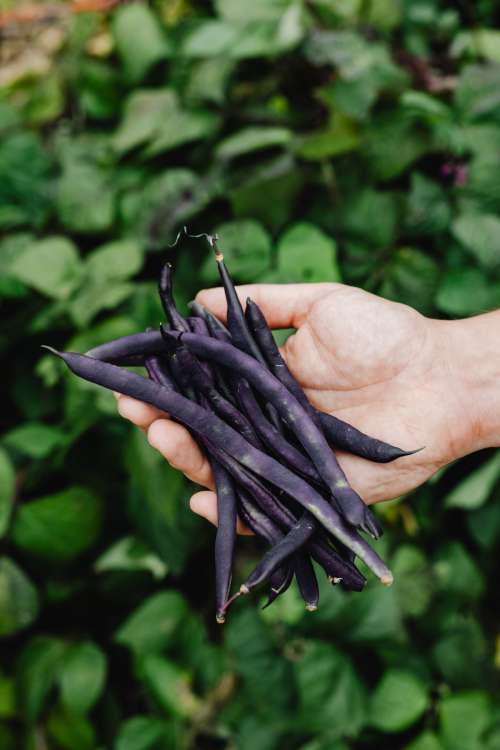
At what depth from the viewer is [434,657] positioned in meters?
2.68

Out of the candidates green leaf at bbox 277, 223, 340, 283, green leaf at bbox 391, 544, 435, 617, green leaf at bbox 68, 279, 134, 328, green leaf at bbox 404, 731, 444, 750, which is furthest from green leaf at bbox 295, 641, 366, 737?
green leaf at bbox 68, 279, 134, 328

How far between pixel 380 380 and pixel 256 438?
40 cm

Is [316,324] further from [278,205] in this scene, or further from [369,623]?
[369,623]

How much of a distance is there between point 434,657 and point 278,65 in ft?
7.99

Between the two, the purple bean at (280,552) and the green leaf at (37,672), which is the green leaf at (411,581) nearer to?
the purple bean at (280,552)

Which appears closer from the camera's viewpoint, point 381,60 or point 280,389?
point 280,389

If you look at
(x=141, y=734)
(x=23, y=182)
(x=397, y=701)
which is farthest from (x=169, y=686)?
(x=23, y=182)

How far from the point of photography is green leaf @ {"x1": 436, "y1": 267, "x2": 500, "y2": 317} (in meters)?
2.52

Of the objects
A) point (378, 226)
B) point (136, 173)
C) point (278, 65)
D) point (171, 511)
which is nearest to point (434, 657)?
point (171, 511)

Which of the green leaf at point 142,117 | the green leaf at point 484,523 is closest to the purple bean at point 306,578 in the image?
the green leaf at point 484,523

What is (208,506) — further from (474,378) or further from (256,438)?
(474,378)

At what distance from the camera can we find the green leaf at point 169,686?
8.70 feet

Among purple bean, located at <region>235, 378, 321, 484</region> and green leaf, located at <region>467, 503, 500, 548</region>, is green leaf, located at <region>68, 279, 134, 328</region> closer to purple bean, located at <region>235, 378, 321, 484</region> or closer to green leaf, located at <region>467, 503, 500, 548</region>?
purple bean, located at <region>235, 378, 321, 484</region>

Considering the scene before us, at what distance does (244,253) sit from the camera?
8.64 feet
